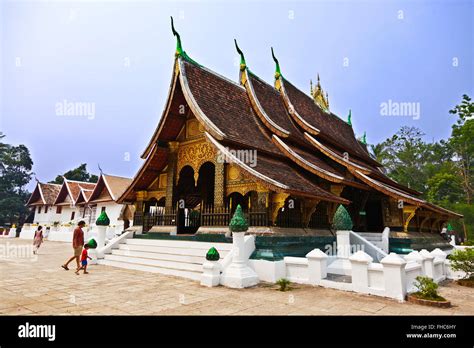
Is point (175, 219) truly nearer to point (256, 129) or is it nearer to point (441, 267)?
point (256, 129)

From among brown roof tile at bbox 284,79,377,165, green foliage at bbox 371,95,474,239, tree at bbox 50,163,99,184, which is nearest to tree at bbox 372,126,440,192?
green foliage at bbox 371,95,474,239

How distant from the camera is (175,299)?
5156 millimetres

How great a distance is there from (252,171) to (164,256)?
3.65 meters

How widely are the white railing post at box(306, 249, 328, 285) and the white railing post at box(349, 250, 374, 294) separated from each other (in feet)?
2.41

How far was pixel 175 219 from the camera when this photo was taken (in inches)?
416

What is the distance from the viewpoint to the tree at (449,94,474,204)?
25.2 metres

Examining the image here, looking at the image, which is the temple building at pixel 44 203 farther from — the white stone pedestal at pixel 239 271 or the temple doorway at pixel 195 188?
the white stone pedestal at pixel 239 271

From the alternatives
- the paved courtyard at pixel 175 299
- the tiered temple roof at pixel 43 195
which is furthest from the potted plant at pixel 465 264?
the tiered temple roof at pixel 43 195

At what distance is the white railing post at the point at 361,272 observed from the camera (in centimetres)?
586

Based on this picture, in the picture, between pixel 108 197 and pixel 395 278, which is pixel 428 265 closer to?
pixel 395 278

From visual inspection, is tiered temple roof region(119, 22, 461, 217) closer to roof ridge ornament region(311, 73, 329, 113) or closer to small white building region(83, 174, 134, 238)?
roof ridge ornament region(311, 73, 329, 113)

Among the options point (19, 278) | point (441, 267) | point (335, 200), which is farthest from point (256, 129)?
point (19, 278)
